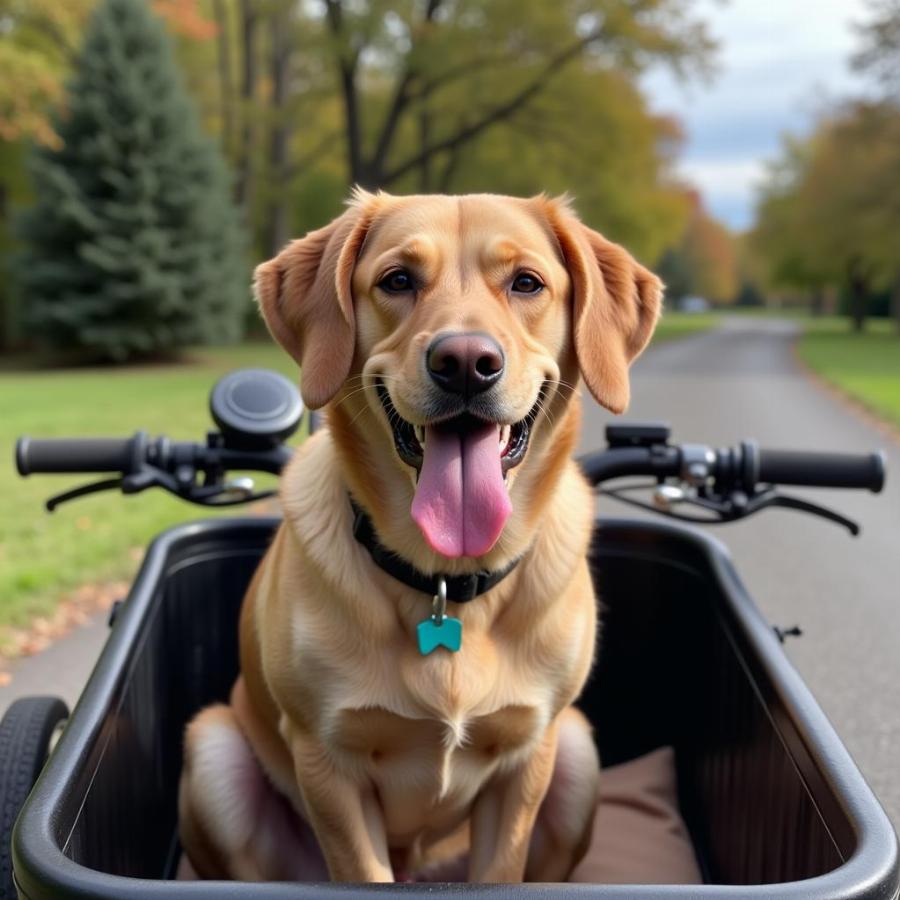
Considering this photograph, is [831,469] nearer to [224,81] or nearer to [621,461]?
[621,461]

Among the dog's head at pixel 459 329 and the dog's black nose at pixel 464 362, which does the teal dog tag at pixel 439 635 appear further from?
the dog's black nose at pixel 464 362

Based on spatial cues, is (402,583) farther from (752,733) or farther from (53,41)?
(53,41)

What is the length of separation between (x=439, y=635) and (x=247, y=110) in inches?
1179

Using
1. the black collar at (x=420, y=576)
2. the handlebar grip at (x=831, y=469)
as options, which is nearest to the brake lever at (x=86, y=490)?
the black collar at (x=420, y=576)

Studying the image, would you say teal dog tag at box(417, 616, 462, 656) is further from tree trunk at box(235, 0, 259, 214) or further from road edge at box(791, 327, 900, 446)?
tree trunk at box(235, 0, 259, 214)

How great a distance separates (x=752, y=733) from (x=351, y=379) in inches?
45.9

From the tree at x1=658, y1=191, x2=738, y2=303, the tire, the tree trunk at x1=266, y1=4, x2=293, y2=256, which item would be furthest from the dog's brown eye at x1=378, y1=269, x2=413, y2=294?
the tree at x1=658, y1=191, x2=738, y2=303

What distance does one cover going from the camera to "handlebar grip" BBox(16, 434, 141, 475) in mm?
2639

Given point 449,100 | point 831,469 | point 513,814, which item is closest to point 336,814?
point 513,814

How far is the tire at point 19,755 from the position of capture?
6.04 ft

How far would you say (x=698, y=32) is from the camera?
23.8 meters

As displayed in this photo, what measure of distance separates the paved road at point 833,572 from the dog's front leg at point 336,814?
2.03m

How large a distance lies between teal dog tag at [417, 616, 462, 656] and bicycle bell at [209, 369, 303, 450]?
2.88ft

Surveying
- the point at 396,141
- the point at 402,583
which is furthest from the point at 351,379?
the point at 396,141
